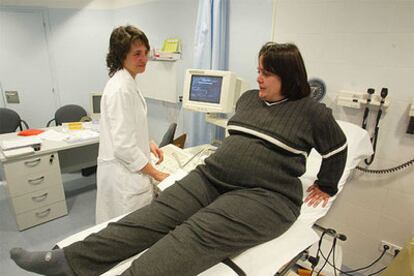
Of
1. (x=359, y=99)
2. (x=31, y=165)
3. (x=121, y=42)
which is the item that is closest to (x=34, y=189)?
(x=31, y=165)

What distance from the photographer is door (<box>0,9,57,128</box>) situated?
125 inches

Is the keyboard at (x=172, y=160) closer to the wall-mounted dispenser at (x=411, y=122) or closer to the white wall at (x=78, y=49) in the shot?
the wall-mounted dispenser at (x=411, y=122)

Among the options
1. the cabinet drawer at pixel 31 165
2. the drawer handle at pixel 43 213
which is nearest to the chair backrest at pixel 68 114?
the cabinet drawer at pixel 31 165

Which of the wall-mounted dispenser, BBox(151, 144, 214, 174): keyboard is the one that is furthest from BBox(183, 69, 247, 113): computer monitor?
the wall-mounted dispenser

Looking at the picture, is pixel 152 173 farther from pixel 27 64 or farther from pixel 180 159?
pixel 27 64

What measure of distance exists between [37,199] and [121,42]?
160cm

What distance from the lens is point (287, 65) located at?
111 cm

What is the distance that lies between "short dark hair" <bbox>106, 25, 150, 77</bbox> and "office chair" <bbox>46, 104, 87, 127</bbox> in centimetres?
196

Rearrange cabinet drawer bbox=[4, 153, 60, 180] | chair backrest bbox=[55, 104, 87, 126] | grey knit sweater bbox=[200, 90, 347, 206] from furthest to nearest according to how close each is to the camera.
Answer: chair backrest bbox=[55, 104, 87, 126], cabinet drawer bbox=[4, 153, 60, 180], grey knit sweater bbox=[200, 90, 347, 206]

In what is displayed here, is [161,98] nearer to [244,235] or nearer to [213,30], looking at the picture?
[213,30]

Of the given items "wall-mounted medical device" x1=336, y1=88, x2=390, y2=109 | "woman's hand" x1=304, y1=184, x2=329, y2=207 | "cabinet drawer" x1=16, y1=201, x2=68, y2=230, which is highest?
"wall-mounted medical device" x1=336, y1=88, x2=390, y2=109

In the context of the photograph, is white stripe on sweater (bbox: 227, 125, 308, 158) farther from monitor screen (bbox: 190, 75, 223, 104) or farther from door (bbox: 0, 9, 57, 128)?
door (bbox: 0, 9, 57, 128)

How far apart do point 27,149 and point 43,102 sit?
1.79 metres

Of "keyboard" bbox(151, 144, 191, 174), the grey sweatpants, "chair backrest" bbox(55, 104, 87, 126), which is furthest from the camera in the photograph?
"chair backrest" bbox(55, 104, 87, 126)
